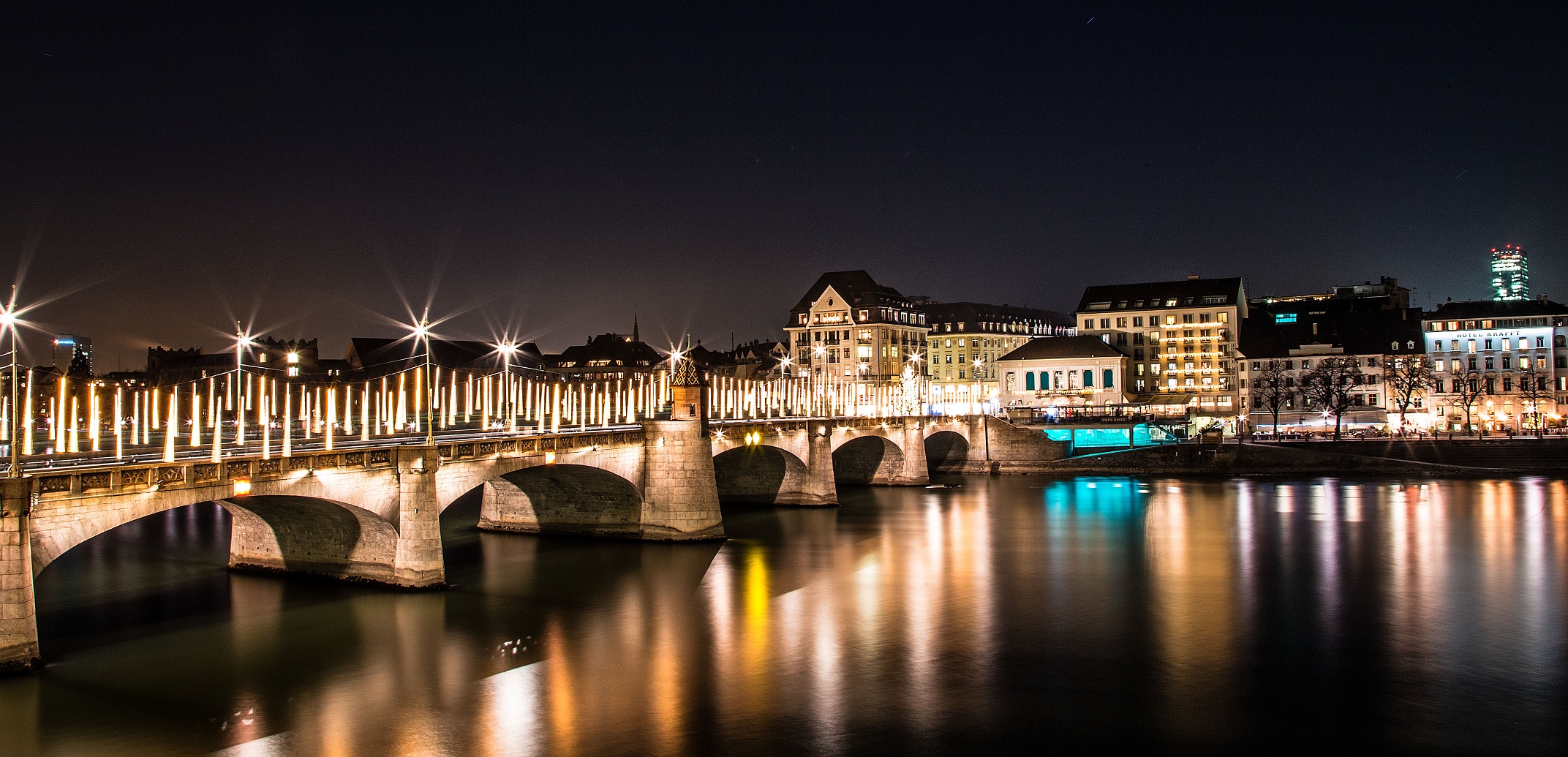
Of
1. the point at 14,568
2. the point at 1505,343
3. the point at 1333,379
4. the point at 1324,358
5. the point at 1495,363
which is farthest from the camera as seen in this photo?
the point at 1324,358

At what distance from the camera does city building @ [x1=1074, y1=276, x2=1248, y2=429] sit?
386ft

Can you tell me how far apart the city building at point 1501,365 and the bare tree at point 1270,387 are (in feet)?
38.9

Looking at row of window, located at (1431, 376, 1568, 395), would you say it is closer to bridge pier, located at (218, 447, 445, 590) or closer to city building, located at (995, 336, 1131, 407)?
city building, located at (995, 336, 1131, 407)

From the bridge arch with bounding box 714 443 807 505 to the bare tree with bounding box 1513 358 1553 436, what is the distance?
69.0m

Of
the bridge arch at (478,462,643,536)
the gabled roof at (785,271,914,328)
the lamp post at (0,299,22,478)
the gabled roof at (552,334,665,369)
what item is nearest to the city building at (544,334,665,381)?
the gabled roof at (552,334,665,369)

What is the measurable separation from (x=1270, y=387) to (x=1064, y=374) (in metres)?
19.0

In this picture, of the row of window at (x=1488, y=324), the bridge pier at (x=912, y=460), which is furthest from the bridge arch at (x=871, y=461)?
the row of window at (x=1488, y=324)

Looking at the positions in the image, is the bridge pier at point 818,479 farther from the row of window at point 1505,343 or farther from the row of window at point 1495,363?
the row of window at point 1505,343

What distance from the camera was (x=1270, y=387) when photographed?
359ft

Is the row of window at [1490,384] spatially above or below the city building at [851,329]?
below

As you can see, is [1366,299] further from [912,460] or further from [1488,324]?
[912,460]

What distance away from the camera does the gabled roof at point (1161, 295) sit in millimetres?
120062

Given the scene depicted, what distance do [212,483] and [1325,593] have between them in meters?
32.6

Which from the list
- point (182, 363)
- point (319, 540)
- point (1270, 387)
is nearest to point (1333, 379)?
point (1270, 387)
